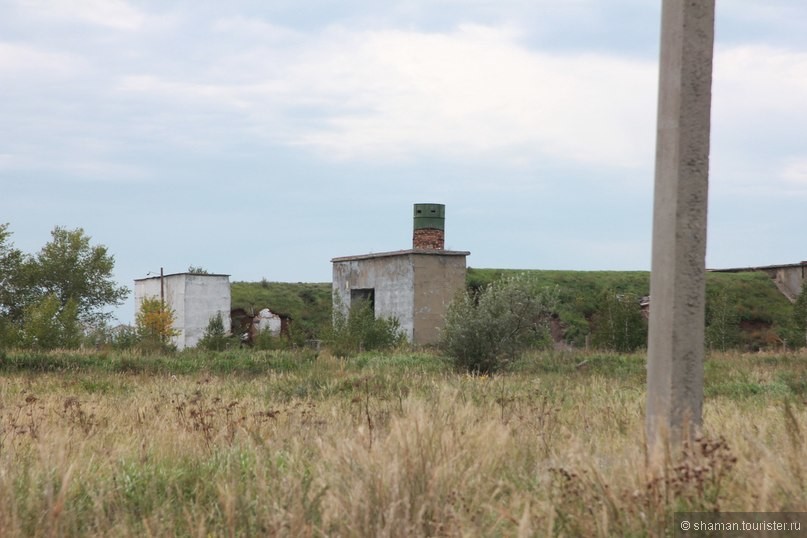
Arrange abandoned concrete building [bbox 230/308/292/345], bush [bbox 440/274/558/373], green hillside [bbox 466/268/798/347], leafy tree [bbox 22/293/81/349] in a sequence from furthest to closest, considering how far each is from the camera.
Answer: abandoned concrete building [bbox 230/308/292/345] < leafy tree [bbox 22/293/81/349] < green hillside [bbox 466/268/798/347] < bush [bbox 440/274/558/373]

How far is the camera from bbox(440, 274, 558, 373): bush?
1870cm

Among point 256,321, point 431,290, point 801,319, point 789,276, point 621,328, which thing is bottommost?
point 256,321

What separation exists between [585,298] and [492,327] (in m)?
22.7

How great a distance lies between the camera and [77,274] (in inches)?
2250

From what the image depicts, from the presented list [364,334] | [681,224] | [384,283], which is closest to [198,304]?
[384,283]

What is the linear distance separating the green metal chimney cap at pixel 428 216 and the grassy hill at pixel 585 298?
5.54 meters

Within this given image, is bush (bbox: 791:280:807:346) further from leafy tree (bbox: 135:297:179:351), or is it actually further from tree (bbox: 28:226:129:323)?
tree (bbox: 28:226:129:323)

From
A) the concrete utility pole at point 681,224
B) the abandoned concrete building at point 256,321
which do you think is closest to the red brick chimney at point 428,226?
the abandoned concrete building at point 256,321

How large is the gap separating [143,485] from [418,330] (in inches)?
1028

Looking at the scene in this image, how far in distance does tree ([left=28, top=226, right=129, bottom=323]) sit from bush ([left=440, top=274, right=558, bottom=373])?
142ft

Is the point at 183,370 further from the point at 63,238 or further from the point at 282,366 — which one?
the point at 63,238

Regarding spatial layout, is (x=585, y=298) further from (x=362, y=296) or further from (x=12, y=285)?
(x=12, y=285)

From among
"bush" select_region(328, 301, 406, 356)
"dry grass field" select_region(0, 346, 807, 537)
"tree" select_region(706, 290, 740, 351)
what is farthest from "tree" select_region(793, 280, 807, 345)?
"dry grass field" select_region(0, 346, 807, 537)

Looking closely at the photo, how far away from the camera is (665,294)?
511cm
